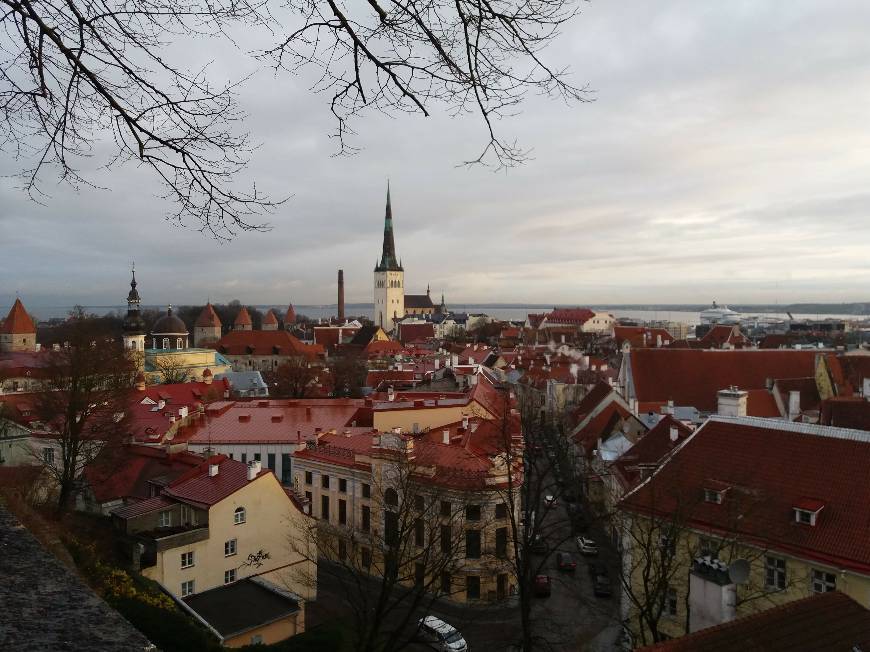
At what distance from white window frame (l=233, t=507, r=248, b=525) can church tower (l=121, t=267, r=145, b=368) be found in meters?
34.0

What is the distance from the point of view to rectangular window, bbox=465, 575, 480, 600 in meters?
19.1

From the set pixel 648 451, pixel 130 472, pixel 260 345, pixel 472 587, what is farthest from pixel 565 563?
pixel 260 345

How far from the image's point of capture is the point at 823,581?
1276cm

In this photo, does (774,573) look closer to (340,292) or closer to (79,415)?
(79,415)

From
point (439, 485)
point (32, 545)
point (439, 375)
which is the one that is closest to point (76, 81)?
point (32, 545)

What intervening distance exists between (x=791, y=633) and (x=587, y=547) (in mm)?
15847

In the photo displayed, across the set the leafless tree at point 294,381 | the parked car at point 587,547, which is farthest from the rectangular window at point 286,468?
the leafless tree at point 294,381

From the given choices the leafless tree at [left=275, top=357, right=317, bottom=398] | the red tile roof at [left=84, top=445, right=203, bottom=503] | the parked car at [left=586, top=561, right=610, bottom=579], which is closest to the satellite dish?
the parked car at [left=586, top=561, right=610, bottom=579]

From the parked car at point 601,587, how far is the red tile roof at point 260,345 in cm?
5673

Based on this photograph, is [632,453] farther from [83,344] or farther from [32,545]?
[32,545]

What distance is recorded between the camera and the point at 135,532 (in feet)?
55.7

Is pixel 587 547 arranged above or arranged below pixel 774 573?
below

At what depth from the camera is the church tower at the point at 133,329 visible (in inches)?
1976

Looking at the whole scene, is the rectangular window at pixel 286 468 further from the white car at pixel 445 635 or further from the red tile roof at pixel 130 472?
the white car at pixel 445 635
